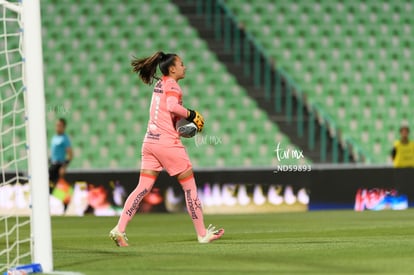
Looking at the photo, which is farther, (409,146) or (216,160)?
(216,160)

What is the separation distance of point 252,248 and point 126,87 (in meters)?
13.2

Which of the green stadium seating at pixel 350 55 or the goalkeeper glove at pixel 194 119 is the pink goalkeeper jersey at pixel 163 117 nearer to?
the goalkeeper glove at pixel 194 119

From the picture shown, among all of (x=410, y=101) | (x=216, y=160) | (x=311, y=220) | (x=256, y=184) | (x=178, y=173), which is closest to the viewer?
(x=178, y=173)

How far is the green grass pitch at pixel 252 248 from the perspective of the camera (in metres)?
7.43

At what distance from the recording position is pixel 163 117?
9625 millimetres

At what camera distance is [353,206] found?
17953 mm

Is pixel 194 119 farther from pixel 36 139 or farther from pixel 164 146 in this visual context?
pixel 36 139

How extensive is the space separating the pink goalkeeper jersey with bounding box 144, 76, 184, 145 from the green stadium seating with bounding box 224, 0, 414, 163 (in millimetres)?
11595

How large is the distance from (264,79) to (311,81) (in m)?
0.98

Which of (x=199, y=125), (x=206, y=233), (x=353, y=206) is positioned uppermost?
(x=199, y=125)

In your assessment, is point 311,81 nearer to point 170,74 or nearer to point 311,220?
point 311,220

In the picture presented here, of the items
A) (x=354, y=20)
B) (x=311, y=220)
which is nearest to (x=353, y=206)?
(x=311, y=220)

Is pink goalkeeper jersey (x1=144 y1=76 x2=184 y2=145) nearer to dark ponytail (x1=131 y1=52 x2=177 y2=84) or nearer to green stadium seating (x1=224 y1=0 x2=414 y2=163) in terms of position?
dark ponytail (x1=131 y1=52 x2=177 y2=84)

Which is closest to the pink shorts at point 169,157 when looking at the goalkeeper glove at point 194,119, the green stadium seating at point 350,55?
the goalkeeper glove at point 194,119
